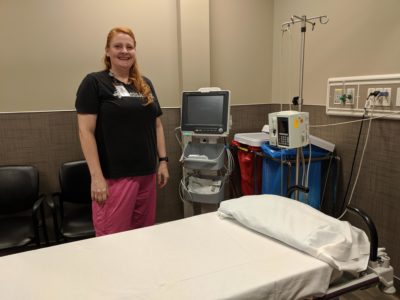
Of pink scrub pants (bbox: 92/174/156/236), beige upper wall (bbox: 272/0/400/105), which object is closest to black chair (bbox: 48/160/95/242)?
pink scrub pants (bbox: 92/174/156/236)

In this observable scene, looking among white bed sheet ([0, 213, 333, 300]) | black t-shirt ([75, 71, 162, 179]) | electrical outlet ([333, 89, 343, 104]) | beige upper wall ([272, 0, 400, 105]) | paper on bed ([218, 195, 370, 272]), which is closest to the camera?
white bed sheet ([0, 213, 333, 300])

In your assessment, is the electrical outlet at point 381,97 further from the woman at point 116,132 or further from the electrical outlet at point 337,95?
the woman at point 116,132

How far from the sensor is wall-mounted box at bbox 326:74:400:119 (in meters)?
1.84

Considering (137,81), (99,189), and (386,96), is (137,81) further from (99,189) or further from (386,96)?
(386,96)

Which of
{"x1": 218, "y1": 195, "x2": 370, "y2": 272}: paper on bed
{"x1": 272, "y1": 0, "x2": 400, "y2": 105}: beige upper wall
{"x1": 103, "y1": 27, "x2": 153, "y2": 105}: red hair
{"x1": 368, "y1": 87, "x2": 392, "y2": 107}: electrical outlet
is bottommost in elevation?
{"x1": 218, "y1": 195, "x2": 370, "y2": 272}: paper on bed

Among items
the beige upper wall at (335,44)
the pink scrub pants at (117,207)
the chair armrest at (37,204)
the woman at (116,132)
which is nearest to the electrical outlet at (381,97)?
the beige upper wall at (335,44)

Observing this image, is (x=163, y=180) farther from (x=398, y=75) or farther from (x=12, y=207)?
(x=398, y=75)

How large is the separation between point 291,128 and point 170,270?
117 cm

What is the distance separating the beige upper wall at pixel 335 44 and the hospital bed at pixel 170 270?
138cm

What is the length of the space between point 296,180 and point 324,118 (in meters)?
0.60

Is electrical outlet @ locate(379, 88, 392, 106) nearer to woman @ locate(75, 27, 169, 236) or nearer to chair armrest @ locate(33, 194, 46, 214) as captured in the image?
woman @ locate(75, 27, 169, 236)

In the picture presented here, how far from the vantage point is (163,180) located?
6.75 feet

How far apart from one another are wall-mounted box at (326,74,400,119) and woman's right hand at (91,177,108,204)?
159cm

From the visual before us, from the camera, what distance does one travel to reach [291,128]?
6.30ft
